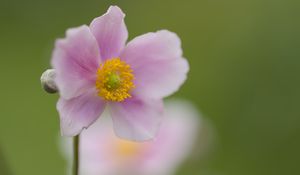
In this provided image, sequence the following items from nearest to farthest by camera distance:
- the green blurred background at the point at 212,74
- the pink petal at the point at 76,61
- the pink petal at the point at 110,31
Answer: the pink petal at the point at 76,61, the pink petal at the point at 110,31, the green blurred background at the point at 212,74

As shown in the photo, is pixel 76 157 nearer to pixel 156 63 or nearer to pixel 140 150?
pixel 156 63

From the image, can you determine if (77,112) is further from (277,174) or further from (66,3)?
(66,3)

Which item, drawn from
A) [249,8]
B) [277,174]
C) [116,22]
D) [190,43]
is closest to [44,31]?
[190,43]

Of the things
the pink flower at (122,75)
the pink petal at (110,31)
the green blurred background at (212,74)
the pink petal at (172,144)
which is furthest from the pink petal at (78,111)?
the green blurred background at (212,74)

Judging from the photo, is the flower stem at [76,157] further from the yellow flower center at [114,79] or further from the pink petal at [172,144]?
the pink petal at [172,144]

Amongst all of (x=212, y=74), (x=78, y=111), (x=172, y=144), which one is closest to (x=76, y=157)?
(x=78, y=111)

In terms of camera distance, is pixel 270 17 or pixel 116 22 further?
pixel 270 17
